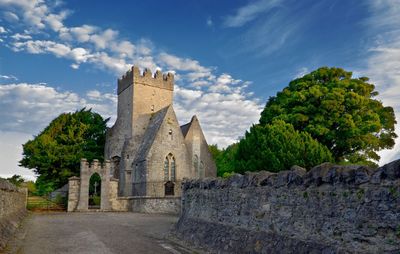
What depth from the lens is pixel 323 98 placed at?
29703 mm

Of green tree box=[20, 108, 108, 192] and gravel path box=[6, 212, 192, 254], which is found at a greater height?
green tree box=[20, 108, 108, 192]

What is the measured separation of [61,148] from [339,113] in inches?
1058

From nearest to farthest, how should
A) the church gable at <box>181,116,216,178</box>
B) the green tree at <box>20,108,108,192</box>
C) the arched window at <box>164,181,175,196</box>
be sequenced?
1. the green tree at <box>20,108,108,192</box>
2. the arched window at <box>164,181,175,196</box>
3. the church gable at <box>181,116,216,178</box>

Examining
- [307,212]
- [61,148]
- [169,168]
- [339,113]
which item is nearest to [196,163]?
[169,168]

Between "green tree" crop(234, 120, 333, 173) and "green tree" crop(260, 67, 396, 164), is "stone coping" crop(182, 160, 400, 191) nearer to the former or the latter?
"green tree" crop(234, 120, 333, 173)

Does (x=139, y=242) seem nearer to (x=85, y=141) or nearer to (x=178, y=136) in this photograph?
(x=178, y=136)

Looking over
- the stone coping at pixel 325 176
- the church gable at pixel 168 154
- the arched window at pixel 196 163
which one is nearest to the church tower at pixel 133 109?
the church gable at pixel 168 154

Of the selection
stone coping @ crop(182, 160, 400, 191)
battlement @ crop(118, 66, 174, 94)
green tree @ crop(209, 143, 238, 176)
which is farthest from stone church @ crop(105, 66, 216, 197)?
stone coping @ crop(182, 160, 400, 191)

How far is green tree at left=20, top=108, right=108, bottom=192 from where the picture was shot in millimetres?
37438

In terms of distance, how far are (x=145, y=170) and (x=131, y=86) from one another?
12.9 meters

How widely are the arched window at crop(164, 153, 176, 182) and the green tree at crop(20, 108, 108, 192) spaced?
860cm

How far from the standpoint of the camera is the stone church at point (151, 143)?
37.5 metres

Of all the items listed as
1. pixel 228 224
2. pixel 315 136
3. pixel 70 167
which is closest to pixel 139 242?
pixel 228 224

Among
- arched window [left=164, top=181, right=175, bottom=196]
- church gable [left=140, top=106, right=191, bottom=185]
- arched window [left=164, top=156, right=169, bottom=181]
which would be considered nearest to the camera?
church gable [left=140, top=106, right=191, bottom=185]
